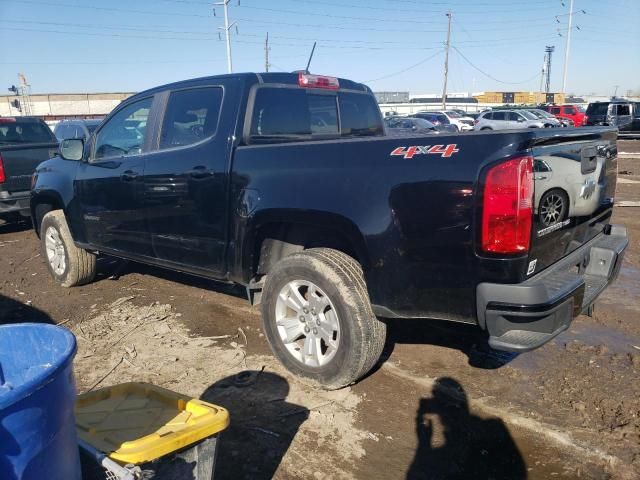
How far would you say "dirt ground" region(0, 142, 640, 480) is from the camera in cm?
263

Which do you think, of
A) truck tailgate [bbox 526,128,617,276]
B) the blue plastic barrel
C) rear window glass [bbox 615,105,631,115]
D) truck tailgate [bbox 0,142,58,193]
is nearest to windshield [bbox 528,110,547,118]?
rear window glass [bbox 615,105,631,115]

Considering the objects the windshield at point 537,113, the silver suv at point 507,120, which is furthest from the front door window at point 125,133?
the windshield at point 537,113

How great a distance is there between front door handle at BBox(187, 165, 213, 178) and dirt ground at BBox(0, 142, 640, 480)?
132 centimetres

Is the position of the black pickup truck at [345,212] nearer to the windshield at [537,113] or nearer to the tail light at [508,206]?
the tail light at [508,206]

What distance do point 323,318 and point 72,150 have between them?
10.9 ft

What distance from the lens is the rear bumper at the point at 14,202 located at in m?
7.70

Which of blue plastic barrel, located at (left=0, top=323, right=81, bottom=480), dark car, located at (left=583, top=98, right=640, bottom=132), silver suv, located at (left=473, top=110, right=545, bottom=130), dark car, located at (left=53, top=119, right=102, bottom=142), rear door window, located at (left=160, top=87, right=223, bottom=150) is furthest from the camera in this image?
silver suv, located at (left=473, top=110, right=545, bottom=130)

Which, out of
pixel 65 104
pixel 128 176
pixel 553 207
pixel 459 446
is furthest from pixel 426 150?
pixel 65 104

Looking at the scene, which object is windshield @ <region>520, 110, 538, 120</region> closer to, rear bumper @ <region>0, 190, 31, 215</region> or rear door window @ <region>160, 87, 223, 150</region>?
rear bumper @ <region>0, 190, 31, 215</region>

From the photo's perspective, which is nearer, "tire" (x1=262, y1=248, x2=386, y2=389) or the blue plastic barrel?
the blue plastic barrel

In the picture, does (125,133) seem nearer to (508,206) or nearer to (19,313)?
(19,313)

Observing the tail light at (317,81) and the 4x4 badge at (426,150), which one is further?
the tail light at (317,81)

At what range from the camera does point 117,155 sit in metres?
4.66

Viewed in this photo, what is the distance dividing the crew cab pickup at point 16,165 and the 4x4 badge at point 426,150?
6695mm
